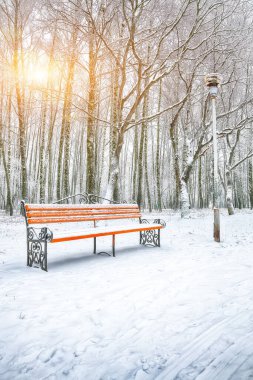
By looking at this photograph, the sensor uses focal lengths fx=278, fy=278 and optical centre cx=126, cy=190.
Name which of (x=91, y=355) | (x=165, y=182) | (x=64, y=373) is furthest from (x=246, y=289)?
(x=165, y=182)

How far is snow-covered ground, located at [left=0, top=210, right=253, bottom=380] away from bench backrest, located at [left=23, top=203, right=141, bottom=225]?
0.79 metres

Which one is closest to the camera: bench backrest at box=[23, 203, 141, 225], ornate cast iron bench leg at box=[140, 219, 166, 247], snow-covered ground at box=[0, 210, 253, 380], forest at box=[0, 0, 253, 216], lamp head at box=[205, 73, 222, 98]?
snow-covered ground at box=[0, 210, 253, 380]

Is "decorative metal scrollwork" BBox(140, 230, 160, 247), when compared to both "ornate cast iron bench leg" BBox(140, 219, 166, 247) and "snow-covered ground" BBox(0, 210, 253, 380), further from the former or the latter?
"snow-covered ground" BBox(0, 210, 253, 380)

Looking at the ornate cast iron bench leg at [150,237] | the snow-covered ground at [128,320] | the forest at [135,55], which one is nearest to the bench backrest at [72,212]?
the ornate cast iron bench leg at [150,237]

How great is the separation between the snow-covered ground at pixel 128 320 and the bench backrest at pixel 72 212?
2.59 feet

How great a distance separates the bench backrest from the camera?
4.70 meters

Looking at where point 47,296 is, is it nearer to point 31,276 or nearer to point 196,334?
point 31,276

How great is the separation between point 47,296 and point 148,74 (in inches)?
343

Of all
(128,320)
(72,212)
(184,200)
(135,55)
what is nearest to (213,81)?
(135,55)

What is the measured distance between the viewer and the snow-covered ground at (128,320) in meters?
1.88

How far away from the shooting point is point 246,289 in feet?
10.7

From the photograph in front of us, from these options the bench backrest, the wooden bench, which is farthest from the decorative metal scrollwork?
the bench backrest

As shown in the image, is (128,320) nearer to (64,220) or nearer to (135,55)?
(64,220)

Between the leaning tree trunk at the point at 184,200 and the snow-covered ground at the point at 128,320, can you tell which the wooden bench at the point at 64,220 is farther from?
the leaning tree trunk at the point at 184,200
